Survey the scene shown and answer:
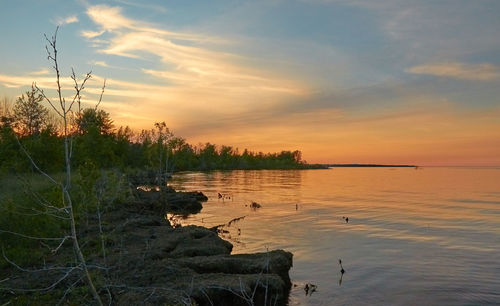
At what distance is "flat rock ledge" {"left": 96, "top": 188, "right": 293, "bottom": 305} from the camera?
944cm

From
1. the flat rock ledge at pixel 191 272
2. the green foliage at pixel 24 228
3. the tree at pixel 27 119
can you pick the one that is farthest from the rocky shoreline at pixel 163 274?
the tree at pixel 27 119

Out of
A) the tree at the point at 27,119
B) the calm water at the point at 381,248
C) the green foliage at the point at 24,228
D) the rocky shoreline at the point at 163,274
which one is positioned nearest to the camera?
the rocky shoreline at the point at 163,274

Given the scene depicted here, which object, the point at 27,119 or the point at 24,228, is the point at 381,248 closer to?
the point at 24,228

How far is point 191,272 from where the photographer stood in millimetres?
11609

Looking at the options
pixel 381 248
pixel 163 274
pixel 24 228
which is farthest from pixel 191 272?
pixel 381 248

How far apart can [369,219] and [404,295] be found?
19.6m

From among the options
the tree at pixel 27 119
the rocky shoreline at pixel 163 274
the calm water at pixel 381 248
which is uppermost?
the tree at pixel 27 119

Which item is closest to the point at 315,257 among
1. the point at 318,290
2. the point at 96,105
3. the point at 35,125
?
the point at 318,290

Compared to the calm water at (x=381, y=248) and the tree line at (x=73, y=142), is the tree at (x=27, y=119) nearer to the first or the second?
the tree line at (x=73, y=142)

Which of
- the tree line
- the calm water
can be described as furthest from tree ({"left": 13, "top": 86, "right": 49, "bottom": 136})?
the calm water

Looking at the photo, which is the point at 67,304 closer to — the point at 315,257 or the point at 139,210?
the point at 315,257

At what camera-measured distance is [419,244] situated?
22719 mm

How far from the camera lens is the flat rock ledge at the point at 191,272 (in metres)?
9.44

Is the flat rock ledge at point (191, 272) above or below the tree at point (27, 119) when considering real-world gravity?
below
